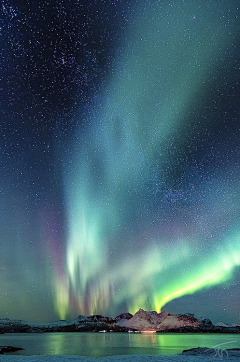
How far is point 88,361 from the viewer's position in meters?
41.7

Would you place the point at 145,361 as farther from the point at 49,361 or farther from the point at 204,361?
the point at 49,361

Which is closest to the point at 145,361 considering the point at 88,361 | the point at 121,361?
the point at 121,361

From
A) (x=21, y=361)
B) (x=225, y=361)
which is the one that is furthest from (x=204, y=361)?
(x=21, y=361)

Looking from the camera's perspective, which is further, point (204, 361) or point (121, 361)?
point (121, 361)

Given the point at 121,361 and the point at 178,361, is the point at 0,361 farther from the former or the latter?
the point at 178,361

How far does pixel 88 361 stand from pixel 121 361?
4697 mm

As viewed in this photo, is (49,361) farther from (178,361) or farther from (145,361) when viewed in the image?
(178,361)

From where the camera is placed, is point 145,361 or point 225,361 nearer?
point 225,361

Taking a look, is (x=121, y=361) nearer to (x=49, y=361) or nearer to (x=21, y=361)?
(x=49, y=361)

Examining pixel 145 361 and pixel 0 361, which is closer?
pixel 0 361

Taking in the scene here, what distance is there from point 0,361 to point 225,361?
1184 inches

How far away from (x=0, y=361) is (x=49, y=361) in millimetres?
6404

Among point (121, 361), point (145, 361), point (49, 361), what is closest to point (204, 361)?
point (145, 361)

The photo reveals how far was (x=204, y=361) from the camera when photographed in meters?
38.5
